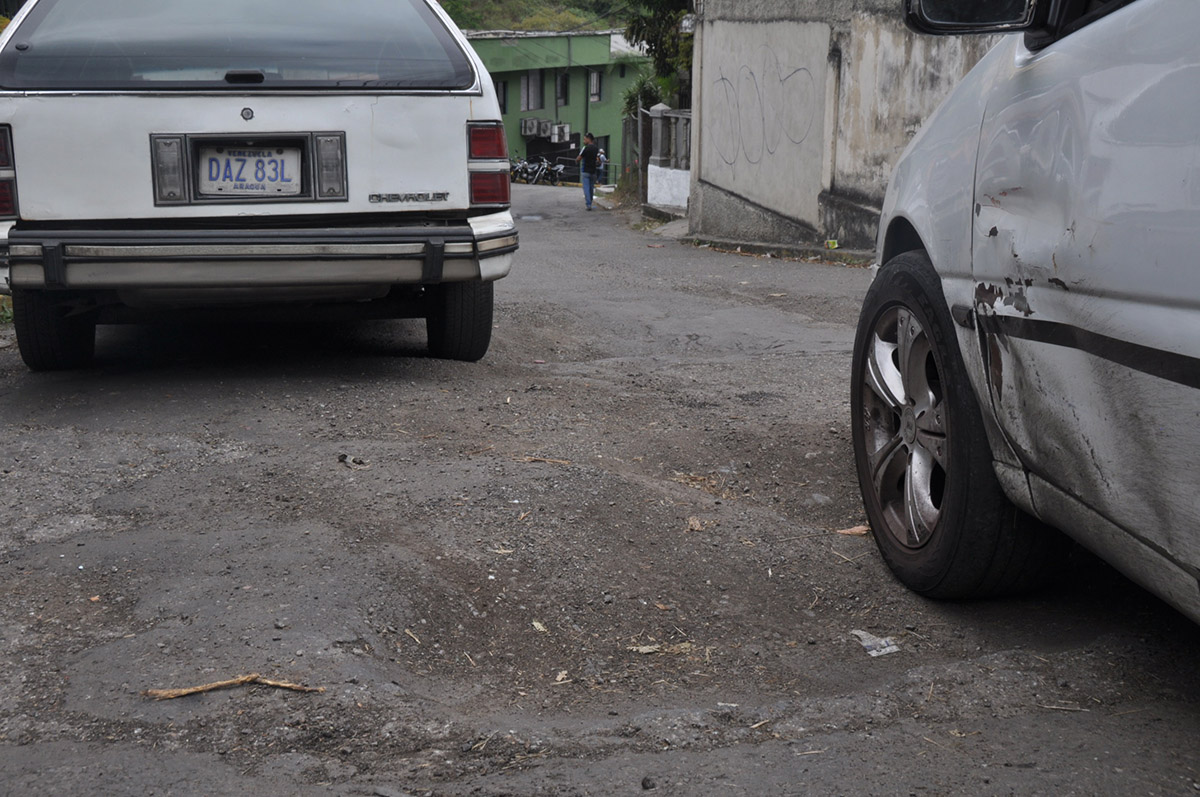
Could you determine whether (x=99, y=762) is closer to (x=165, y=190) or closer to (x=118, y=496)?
(x=118, y=496)

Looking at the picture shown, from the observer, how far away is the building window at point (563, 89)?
5381cm

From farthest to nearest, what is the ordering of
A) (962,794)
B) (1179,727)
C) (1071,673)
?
1. (1071,673)
2. (1179,727)
3. (962,794)

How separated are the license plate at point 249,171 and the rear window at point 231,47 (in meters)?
0.25

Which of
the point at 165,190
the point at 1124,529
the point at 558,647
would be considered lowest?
the point at 558,647

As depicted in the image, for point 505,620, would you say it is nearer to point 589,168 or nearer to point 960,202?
point 960,202

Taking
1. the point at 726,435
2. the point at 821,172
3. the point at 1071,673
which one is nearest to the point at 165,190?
the point at 726,435

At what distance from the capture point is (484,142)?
16.0ft

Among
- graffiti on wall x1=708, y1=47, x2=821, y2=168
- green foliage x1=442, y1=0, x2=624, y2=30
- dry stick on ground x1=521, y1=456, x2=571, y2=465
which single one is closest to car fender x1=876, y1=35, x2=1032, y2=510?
dry stick on ground x1=521, y1=456, x2=571, y2=465

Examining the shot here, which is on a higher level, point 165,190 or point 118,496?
point 165,190

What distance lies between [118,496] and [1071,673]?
2.71 meters

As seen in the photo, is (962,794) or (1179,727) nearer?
(962,794)

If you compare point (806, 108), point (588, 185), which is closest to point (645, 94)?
point (588, 185)

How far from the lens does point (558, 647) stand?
277 centimetres

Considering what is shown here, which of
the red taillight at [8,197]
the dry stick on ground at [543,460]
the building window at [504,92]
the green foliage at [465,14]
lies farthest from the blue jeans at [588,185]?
the green foliage at [465,14]
